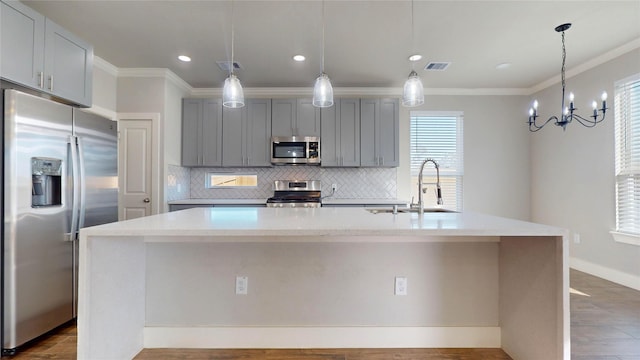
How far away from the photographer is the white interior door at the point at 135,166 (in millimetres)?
3834

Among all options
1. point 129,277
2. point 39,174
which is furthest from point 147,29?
point 129,277

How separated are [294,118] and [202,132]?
1305mm

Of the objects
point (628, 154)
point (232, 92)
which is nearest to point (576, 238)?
point (628, 154)

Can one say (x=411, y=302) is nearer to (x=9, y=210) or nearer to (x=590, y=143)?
(x=9, y=210)

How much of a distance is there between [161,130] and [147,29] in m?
1.33

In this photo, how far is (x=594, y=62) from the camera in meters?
3.57

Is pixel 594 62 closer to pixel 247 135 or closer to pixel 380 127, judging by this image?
pixel 380 127

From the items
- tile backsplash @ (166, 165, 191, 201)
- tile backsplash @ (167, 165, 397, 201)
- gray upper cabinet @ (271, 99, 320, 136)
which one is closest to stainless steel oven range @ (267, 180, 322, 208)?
tile backsplash @ (167, 165, 397, 201)

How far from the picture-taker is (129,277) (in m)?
1.83

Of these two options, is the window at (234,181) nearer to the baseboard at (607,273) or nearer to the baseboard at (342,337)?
the baseboard at (342,337)

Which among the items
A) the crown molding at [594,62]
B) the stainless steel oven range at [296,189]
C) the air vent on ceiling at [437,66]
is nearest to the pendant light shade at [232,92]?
the stainless steel oven range at [296,189]

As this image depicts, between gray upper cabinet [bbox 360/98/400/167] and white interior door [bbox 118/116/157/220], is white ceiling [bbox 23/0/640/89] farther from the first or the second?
white interior door [bbox 118/116/157/220]

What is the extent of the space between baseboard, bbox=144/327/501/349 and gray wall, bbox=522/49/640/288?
249cm

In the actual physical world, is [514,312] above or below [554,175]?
below
